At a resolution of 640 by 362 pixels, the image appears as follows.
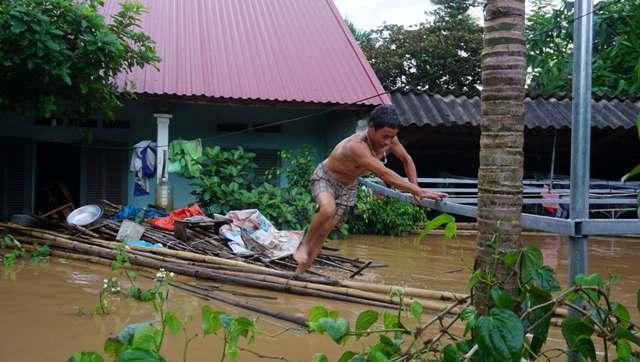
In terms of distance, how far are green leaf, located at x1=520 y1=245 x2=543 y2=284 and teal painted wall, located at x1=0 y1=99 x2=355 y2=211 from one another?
8.36m

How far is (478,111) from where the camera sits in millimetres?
10898

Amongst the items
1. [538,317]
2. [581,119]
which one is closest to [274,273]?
[581,119]

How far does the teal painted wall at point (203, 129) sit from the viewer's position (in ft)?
34.0

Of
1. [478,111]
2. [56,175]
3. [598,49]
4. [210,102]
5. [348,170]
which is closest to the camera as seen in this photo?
[348,170]

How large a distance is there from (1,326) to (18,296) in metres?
1.06

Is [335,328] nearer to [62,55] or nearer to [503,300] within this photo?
[503,300]

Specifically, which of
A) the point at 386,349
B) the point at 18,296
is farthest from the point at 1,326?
the point at 386,349

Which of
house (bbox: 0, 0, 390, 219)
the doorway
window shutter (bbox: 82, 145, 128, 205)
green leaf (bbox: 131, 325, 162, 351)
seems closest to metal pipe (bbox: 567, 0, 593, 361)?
green leaf (bbox: 131, 325, 162, 351)

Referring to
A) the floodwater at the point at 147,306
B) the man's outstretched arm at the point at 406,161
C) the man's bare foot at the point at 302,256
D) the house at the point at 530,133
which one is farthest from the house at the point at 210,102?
the man's outstretched arm at the point at 406,161

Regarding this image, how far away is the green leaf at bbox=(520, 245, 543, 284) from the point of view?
7.29 ft

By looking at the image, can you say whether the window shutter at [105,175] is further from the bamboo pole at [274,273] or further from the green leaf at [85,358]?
the green leaf at [85,358]

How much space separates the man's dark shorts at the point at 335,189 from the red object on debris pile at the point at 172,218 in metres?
3.44

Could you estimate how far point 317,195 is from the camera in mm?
5031

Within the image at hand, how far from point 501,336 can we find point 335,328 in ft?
1.91
